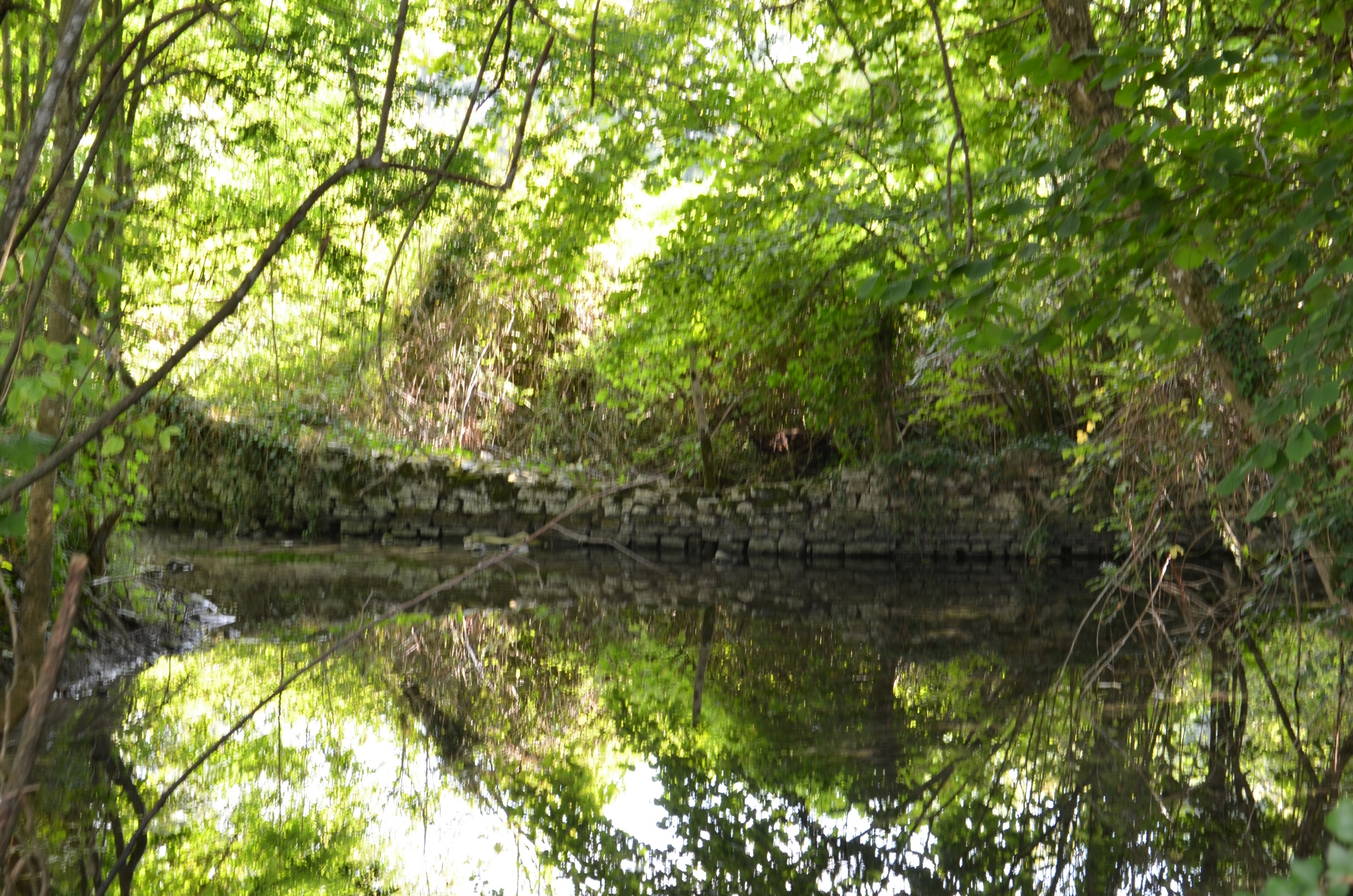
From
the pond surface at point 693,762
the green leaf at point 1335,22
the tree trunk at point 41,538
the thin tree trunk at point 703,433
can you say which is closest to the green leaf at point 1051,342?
the green leaf at point 1335,22

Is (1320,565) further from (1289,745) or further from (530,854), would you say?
(530,854)

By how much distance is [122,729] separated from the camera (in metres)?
4.06

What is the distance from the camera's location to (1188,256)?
234 cm

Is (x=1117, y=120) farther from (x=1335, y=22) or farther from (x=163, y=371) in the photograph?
(x=163, y=371)

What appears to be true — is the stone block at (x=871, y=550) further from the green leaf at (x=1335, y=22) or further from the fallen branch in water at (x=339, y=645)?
the fallen branch in water at (x=339, y=645)

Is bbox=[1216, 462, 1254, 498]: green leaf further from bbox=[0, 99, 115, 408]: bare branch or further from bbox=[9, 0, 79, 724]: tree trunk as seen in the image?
bbox=[9, 0, 79, 724]: tree trunk

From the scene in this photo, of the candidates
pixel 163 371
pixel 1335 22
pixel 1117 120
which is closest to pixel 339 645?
pixel 163 371

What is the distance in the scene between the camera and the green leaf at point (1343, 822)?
0.69m

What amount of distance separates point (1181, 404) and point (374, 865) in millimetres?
3978

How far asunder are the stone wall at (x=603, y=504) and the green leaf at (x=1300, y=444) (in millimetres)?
8024

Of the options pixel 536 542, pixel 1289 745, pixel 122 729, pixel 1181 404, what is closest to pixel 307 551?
pixel 536 542

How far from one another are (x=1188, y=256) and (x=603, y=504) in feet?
30.0

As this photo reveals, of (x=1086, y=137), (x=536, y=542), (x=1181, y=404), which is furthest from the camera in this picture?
(x=536, y=542)

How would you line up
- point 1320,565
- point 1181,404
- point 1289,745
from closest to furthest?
point 1289,745, point 1320,565, point 1181,404
